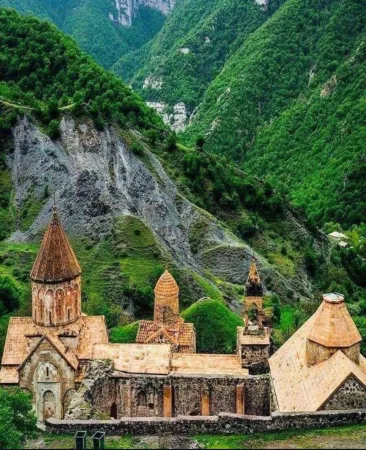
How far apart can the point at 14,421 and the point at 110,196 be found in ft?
118

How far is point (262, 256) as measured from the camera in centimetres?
7450

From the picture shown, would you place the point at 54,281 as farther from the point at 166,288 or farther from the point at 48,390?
the point at 166,288

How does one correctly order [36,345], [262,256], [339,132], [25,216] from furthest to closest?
[339,132] < [262,256] < [25,216] < [36,345]

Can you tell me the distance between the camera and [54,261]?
1549 inches

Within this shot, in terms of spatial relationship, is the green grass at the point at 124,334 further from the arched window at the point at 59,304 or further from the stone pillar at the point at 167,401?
the stone pillar at the point at 167,401

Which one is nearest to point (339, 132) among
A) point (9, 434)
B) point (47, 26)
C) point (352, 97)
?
point (352, 97)

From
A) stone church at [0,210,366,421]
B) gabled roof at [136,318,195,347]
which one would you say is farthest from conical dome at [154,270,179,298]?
stone church at [0,210,366,421]

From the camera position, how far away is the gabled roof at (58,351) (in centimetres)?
3828

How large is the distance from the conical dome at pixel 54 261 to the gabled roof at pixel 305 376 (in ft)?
37.1

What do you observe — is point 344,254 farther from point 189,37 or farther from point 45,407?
point 189,37

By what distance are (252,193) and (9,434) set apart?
60.3 meters

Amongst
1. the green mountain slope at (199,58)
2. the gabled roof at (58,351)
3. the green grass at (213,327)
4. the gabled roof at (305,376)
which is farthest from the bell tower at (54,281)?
the green mountain slope at (199,58)

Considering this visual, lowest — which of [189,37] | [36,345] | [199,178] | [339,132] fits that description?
[36,345]

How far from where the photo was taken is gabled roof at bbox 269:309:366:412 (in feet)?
105
